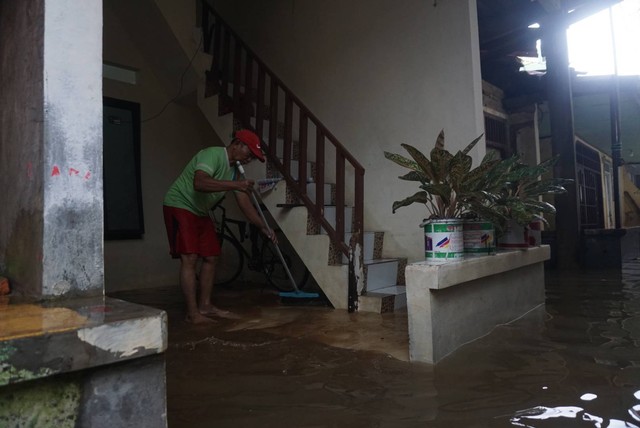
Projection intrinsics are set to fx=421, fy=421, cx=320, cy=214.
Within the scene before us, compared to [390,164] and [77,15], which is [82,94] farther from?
[390,164]

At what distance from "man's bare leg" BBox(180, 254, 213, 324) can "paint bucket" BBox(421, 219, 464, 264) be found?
1.82 m

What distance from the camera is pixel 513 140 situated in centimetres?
712

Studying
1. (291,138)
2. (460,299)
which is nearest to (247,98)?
(291,138)

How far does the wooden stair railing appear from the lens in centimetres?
362

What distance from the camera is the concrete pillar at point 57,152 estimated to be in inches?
51.2

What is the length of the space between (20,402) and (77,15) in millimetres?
1167

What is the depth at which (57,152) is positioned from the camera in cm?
131

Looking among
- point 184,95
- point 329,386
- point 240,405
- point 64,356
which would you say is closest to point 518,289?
point 329,386

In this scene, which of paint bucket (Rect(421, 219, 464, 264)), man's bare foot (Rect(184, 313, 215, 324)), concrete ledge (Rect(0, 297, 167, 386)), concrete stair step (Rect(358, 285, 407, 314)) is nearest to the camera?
A: concrete ledge (Rect(0, 297, 167, 386))

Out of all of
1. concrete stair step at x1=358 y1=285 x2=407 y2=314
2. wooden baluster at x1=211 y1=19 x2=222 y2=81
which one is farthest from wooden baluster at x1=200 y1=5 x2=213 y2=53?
concrete stair step at x1=358 y1=285 x2=407 y2=314

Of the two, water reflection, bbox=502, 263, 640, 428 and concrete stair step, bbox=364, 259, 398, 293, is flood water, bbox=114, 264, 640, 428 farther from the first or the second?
concrete stair step, bbox=364, 259, 398, 293

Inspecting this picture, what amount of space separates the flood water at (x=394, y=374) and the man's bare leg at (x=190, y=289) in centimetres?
12

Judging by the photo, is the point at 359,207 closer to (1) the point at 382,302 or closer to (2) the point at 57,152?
(1) the point at 382,302

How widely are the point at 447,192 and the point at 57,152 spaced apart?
195 cm
